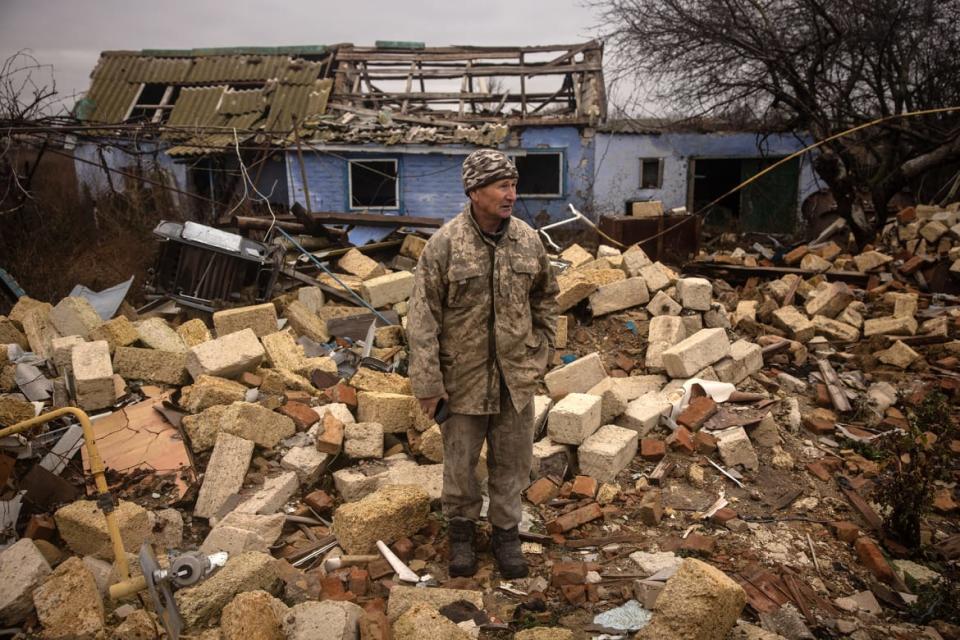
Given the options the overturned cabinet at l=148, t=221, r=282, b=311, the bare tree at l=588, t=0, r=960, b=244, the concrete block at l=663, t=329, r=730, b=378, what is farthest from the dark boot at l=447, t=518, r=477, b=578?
the bare tree at l=588, t=0, r=960, b=244

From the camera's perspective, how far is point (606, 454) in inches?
179

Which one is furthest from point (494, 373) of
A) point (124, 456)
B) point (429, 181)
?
point (429, 181)

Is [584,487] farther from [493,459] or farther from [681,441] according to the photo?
[493,459]

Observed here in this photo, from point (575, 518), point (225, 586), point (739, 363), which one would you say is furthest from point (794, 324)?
point (225, 586)

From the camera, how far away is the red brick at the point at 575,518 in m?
4.06

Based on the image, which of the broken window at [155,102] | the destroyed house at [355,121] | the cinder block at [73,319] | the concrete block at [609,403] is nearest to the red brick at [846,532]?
the concrete block at [609,403]

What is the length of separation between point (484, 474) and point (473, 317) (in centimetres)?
148

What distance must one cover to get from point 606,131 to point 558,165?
1350mm

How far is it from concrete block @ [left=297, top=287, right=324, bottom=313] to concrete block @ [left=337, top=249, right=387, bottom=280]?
2.47ft

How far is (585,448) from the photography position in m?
4.63

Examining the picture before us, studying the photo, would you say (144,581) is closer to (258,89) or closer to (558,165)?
(558,165)

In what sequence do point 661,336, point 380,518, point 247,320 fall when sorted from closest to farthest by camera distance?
1. point 380,518
2. point 661,336
3. point 247,320

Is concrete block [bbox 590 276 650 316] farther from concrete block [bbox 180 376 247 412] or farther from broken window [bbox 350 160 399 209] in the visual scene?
broken window [bbox 350 160 399 209]

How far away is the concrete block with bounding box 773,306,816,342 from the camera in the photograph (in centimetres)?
692
